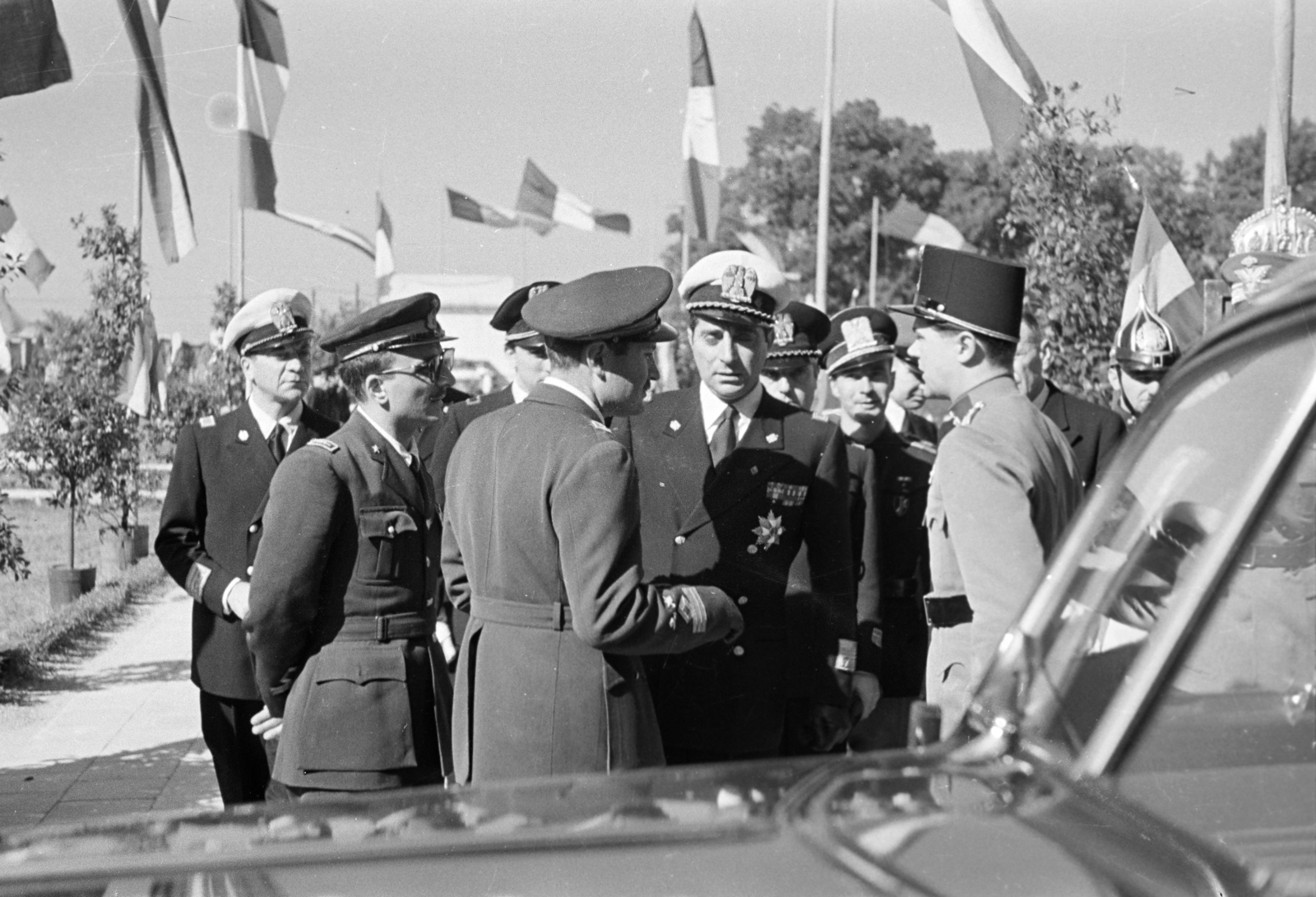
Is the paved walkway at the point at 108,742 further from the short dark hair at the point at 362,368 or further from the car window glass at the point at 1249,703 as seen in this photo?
the car window glass at the point at 1249,703

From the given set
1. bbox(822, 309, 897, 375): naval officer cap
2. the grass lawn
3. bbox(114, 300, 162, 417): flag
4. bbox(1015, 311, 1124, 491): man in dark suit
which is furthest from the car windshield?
bbox(114, 300, 162, 417): flag

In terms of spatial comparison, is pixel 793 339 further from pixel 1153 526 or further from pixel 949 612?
pixel 1153 526

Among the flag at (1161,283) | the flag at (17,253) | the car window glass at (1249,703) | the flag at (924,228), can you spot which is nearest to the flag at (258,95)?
the flag at (17,253)

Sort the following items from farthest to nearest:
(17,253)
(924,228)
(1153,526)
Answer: (924,228), (17,253), (1153,526)

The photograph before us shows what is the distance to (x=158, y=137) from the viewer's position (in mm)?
4887

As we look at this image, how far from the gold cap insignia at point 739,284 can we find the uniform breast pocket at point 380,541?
1206 mm

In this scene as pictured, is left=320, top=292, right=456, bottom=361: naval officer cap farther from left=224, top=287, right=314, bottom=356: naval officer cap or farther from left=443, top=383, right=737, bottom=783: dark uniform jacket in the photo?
left=224, top=287, right=314, bottom=356: naval officer cap

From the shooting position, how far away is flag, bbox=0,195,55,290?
4504mm

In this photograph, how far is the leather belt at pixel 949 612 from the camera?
3.33m

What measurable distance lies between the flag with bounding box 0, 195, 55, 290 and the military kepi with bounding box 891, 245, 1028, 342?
118 inches

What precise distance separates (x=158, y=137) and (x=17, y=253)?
641mm

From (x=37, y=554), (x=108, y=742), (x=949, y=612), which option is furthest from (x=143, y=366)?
(x=949, y=612)

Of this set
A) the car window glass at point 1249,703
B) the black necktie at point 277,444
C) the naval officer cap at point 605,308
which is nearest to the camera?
the car window glass at point 1249,703

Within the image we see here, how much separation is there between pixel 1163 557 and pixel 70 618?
7085 millimetres
